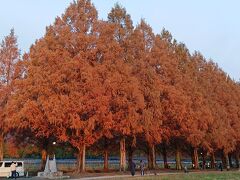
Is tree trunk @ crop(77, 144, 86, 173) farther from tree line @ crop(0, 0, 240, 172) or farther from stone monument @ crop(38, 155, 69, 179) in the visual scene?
stone monument @ crop(38, 155, 69, 179)

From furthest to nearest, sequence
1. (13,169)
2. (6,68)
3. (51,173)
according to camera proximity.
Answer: (6,68)
(13,169)
(51,173)

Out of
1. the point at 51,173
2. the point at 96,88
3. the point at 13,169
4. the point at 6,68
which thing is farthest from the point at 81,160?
the point at 6,68

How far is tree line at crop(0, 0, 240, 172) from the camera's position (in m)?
36.8

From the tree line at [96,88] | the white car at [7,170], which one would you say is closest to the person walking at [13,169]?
the white car at [7,170]

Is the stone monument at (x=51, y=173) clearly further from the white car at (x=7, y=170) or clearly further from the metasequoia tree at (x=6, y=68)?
the metasequoia tree at (x=6, y=68)

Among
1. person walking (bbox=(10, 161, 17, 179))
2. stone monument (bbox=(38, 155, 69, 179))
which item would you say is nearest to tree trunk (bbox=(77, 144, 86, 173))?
stone monument (bbox=(38, 155, 69, 179))

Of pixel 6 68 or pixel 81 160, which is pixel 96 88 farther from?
pixel 6 68

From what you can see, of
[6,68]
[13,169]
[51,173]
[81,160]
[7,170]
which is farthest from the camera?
[6,68]

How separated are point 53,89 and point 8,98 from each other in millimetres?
8979

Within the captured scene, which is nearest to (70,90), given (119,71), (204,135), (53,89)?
(53,89)

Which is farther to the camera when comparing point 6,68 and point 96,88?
point 6,68

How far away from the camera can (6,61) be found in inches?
1778

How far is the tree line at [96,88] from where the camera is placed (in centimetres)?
3678

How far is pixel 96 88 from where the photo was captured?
36812 millimetres
